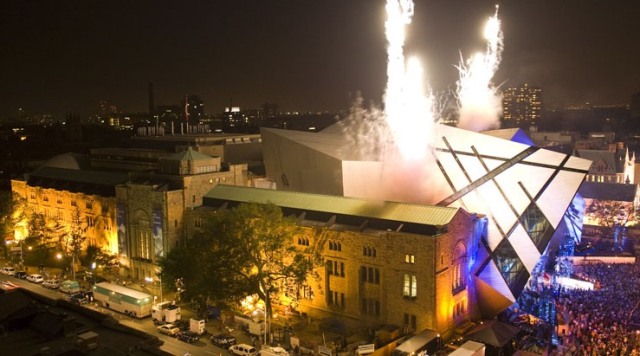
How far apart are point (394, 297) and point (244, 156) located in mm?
42741

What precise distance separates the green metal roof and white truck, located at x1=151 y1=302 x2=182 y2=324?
432 inches

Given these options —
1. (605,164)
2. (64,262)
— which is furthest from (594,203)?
(64,262)

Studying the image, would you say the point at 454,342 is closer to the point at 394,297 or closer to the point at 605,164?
the point at 394,297

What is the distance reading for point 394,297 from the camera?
40.3 meters

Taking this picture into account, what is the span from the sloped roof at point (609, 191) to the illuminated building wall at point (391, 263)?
1578 inches

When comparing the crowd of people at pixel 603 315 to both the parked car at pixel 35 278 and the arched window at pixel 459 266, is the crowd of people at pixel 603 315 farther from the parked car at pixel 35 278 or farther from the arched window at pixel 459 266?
the parked car at pixel 35 278

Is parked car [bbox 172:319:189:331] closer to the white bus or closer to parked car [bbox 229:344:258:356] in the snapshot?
the white bus

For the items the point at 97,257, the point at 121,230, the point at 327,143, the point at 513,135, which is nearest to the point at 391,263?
the point at 327,143

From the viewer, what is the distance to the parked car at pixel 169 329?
133ft

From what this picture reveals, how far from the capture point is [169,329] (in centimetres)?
4069

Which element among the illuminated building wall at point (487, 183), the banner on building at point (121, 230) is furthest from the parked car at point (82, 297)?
the illuminated building wall at point (487, 183)

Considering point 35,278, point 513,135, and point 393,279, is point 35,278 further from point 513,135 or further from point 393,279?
point 513,135

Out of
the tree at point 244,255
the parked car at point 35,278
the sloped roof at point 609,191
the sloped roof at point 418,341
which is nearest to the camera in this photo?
the sloped roof at point 418,341

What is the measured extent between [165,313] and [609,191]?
6336 centimetres
